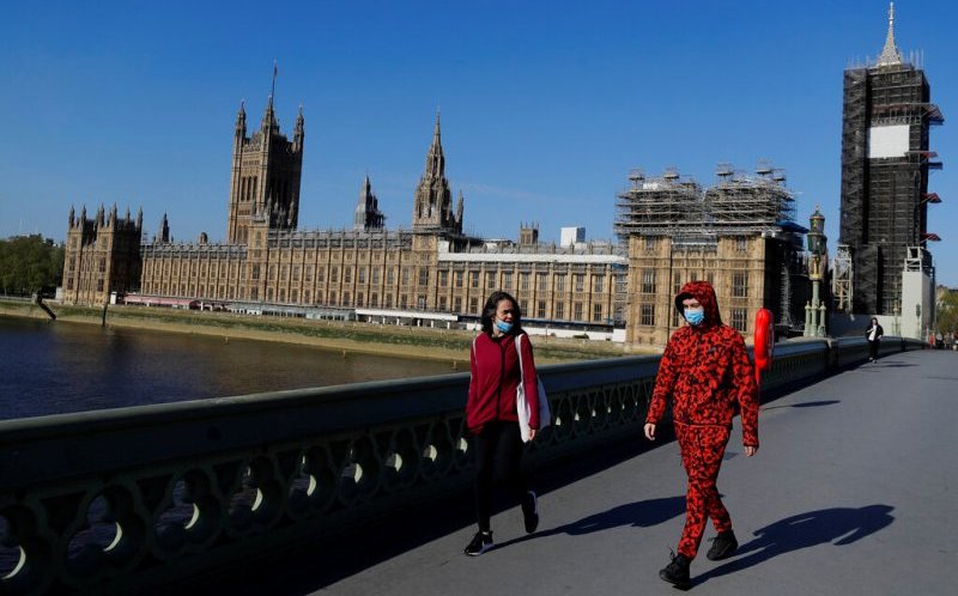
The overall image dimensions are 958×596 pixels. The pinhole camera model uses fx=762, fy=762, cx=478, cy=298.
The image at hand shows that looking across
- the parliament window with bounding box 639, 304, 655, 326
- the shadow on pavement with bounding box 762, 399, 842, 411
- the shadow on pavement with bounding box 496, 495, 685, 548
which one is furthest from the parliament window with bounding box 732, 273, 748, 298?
the shadow on pavement with bounding box 496, 495, 685, 548

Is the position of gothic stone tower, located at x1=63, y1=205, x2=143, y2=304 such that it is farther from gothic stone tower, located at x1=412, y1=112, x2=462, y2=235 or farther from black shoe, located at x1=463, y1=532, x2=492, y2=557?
black shoe, located at x1=463, y1=532, x2=492, y2=557

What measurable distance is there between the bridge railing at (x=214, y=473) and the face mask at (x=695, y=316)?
7.73 feet

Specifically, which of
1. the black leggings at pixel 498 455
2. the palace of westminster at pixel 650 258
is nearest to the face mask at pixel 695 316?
the black leggings at pixel 498 455

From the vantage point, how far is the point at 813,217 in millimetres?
26438

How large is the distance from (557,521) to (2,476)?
4057 millimetres

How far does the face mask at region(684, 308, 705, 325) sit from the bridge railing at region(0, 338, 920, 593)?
2355mm

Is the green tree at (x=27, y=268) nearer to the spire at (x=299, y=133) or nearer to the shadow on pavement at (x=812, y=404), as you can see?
the spire at (x=299, y=133)

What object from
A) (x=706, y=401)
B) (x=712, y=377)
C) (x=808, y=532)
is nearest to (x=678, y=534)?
(x=808, y=532)

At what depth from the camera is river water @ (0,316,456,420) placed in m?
34.0

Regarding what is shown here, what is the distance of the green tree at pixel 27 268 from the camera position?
135 metres

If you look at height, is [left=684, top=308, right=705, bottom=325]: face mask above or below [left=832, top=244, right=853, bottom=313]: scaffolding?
below

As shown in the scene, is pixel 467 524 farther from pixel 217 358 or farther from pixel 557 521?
pixel 217 358

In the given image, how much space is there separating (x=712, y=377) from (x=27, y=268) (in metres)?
157

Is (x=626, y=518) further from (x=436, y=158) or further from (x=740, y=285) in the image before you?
(x=436, y=158)
